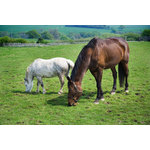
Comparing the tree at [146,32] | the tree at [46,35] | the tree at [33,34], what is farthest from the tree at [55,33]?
the tree at [146,32]

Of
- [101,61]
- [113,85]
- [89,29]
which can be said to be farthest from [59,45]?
[113,85]

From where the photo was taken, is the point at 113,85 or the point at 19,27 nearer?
the point at 19,27

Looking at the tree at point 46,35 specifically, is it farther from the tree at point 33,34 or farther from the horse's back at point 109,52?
the horse's back at point 109,52

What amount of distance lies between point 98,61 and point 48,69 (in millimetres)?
1915

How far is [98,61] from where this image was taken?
6.35m

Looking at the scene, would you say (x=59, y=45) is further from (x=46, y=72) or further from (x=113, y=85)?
(x=113, y=85)

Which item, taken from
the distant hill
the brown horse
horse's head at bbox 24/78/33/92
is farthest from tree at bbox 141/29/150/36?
horse's head at bbox 24/78/33/92

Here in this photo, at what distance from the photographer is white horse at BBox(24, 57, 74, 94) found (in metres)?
7.00

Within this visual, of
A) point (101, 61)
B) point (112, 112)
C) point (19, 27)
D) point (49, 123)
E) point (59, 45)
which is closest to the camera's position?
→ point (49, 123)

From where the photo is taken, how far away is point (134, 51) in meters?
7.64

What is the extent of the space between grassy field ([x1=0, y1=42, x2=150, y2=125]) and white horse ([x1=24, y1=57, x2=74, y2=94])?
17.2 inches

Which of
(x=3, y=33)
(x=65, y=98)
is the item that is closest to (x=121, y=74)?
(x=65, y=98)

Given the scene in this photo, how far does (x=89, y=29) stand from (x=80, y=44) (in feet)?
2.16

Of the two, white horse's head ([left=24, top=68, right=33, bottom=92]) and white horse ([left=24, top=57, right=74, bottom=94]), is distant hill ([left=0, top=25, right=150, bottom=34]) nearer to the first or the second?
white horse ([left=24, top=57, right=74, bottom=94])
